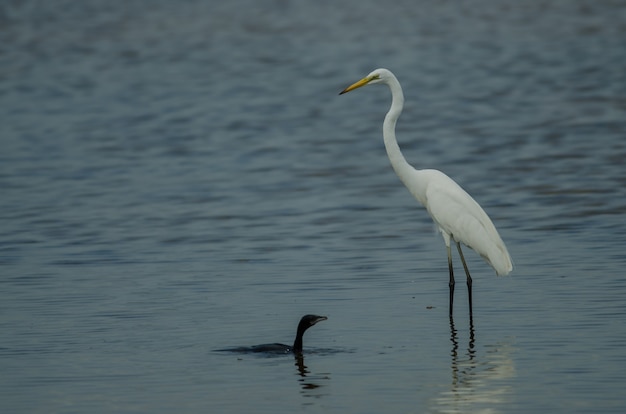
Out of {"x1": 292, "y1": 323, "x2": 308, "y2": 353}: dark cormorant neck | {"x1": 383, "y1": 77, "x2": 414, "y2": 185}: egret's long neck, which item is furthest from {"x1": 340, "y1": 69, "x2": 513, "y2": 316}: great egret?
{"x1": 292, "y1": 323, "x2": 308, "y2": 353}: dark cormorant neck

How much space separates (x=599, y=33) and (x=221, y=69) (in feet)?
35.2

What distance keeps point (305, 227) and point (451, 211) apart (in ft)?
12.3

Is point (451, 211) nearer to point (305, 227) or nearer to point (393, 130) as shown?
point (393, 130)

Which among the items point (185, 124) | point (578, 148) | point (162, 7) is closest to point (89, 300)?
point (578, 148)

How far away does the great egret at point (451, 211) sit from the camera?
34.9 ft

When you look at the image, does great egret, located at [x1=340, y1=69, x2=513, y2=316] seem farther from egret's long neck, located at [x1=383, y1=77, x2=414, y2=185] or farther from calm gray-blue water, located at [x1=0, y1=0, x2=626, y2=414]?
calm gray-blue water, located at [x1=0, y1=0, x2=626, y2=414]

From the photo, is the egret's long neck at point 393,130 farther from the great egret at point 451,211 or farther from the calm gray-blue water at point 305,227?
the calm gray-blue water at point 305,227

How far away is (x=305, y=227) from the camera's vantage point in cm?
1452

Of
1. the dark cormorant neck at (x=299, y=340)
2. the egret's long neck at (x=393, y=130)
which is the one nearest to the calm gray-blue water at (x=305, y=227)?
the dark cormorant neck at (x=299, y=340)

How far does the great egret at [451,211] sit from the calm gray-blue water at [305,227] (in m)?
0.36

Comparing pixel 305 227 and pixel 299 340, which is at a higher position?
pixel 299 340

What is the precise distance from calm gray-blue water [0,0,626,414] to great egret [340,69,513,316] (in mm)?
357

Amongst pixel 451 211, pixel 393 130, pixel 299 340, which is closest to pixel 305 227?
pixel 393 130

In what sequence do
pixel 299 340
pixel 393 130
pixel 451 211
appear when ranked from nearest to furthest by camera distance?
pixel 299 340 < pixel 451 211 < pixel 393 130
